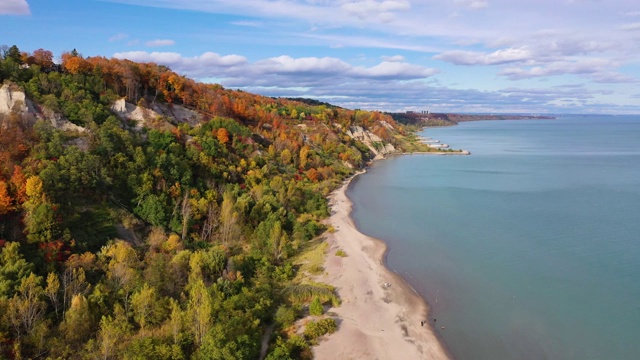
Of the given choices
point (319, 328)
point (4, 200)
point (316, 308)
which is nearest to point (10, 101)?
point (4, 200)

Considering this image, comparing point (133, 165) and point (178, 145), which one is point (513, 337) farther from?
point (178, 145)

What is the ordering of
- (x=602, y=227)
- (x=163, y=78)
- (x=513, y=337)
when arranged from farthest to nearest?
(x=163, y=78) < (x=602, y=227) < (x=513, y=337)

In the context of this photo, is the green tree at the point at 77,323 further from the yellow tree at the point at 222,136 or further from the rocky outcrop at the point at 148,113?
the yellow tree at the point at 222,136

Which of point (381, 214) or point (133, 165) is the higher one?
point (133, 165)

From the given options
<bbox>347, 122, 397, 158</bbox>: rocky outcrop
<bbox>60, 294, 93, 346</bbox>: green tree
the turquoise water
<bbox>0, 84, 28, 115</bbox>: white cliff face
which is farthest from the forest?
<bbox>347, 122, 397, 158</bbox>: rocky outcrop

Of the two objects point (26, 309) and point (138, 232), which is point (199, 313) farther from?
point (138, 232)

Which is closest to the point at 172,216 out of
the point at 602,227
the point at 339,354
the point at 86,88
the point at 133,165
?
the point at 133,165

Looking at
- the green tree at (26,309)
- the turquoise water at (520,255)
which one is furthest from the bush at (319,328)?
the green tree at (26,309)

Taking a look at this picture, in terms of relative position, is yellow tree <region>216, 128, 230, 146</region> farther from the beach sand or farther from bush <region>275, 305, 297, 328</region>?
bush <region>275, 305, 297, 328</region>
